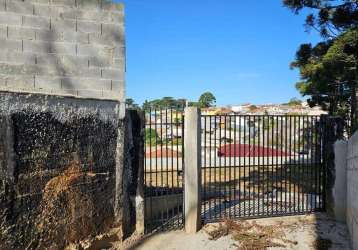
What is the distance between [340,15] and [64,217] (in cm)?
915

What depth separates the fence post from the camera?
6.25 meters

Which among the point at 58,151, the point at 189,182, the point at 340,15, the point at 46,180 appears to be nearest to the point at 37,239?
the point at 46,180

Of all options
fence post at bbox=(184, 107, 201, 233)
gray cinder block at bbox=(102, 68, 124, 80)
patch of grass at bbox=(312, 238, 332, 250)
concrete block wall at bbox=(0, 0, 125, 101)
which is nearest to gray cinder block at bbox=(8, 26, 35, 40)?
concrete block wall at bbox=(0, 0, 125, 101)

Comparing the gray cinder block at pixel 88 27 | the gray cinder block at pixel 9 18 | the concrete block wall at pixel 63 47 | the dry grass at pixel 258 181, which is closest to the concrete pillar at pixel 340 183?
the dry grass at pixel 258 181

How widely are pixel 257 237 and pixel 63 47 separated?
4.27 metres

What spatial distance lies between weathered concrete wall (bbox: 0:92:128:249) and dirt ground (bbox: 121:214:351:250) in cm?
90

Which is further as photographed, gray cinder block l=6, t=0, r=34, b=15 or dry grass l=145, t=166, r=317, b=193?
dry grass l=145, t=166, r=317, b=193

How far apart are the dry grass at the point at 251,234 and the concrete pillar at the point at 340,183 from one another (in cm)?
118

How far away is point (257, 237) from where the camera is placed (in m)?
6.11

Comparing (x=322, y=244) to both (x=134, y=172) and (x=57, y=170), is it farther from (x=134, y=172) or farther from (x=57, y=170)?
→ (x=57, y=170)

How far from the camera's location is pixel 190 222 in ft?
20.6

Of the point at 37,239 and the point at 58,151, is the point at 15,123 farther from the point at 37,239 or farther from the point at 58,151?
the point at 37,239

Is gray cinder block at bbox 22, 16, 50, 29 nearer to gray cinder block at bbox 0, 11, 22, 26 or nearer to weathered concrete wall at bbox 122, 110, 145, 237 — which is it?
gray cinder block at bbox 0, 11, 22, 26

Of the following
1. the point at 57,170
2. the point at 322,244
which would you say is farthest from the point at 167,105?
the point at 322,244
